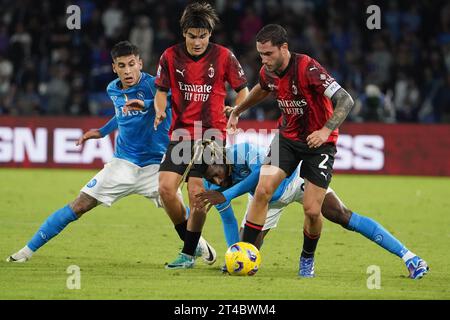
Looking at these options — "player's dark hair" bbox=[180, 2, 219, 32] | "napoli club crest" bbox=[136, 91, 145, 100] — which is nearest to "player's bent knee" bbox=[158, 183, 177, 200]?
"napoli club crest" bbox=[136, 91, 145, 100]

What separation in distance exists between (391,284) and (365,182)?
32.7 ft

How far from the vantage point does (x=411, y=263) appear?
786 centimetres

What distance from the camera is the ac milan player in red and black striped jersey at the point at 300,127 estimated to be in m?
7.66

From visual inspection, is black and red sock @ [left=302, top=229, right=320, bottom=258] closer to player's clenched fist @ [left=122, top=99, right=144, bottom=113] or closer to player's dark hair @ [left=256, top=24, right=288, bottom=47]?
player's dark hair @ [left=256, top=24, right=288, bottom=47]

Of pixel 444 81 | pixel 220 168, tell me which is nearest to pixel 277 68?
pixel 220 168

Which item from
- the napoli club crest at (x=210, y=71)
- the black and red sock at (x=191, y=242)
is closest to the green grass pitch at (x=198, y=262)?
the black and red sock at (x=191, y=242)

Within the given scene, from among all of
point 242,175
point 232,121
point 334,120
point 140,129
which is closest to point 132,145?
point 140,129

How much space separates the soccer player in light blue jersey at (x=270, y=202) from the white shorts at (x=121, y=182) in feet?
1.84

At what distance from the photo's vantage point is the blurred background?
1938 cm

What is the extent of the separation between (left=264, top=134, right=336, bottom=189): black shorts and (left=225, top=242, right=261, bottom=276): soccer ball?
0.71m

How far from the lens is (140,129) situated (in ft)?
28.9

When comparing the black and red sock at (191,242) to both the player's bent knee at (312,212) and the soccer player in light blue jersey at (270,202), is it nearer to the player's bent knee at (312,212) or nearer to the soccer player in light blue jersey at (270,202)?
the soccer player in light blue jersey at (270,202)

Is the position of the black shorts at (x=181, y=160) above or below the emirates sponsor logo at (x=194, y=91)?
below
